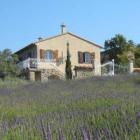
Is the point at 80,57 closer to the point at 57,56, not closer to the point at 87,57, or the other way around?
the point at 87,57

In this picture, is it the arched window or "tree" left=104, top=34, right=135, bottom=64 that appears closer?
the arched window

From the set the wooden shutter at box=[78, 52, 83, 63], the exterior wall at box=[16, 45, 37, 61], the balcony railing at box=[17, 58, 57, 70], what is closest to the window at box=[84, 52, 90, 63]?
the wooden shutter at box=[78, 52, 83, 63]

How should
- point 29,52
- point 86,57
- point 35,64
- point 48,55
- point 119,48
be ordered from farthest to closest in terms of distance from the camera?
point 119,48
point 86,57
point 29,52
point 48,55
point 35,64

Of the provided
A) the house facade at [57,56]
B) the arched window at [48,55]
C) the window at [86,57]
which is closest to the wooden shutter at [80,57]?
the house facade at [57,56]

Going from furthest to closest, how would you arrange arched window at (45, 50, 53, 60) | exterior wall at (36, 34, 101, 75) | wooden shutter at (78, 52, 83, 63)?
wooden shutter at (78, 52, 83, 63)
exterior wall at (36, 34, 101, 75)
arched window at (45, 50, 53, 60)

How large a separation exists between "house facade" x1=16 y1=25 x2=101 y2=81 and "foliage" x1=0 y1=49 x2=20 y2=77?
6.89ft

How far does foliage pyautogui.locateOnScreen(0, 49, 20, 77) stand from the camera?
140 ft

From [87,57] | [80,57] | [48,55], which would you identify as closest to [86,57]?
[87,57]

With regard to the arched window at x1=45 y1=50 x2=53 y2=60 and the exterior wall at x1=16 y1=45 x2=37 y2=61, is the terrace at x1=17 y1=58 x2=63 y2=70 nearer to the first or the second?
the arched window at x1=45 y1=50 x2=53 y2=60

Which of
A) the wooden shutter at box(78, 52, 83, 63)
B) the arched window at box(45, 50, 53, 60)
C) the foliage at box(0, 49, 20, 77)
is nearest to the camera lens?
the foliage at box(0, 49, 20, 77)

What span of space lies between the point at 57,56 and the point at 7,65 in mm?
11086

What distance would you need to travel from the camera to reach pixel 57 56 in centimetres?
5341

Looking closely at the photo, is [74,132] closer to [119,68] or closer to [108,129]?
[108,129]

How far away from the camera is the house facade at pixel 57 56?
155 feet
